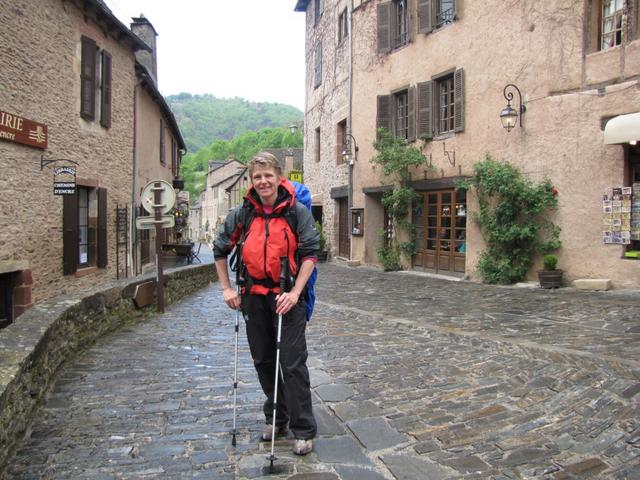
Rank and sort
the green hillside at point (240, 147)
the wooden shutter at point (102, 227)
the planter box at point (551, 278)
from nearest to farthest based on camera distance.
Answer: the planter box at point (551, 278) → the wooden shutter at point (102, 227) → the green hillside at point (240, 147)

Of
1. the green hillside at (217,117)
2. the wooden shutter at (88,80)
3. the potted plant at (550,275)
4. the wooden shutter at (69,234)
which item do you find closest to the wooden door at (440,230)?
the potted plant at (550,275)

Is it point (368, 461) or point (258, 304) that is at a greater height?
point (258, 304)

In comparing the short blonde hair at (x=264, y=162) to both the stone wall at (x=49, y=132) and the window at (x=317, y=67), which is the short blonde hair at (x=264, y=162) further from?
the window at (x=317, y=67)

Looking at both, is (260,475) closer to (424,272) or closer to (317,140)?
(424,272)

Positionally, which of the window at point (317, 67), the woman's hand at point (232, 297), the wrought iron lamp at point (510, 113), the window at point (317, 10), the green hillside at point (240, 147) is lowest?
the woman's hand at point (232, 297)

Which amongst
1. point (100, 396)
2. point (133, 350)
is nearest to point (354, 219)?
point (133, 350)

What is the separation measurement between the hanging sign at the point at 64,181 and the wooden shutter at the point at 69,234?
589 millimetres

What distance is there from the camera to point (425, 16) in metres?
15.0

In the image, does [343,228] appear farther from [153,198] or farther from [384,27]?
[153,198]

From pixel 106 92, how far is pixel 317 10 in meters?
14.1

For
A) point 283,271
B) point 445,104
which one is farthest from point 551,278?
point 283,271

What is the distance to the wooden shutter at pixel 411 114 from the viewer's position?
50.7ft

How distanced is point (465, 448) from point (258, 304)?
1537mm

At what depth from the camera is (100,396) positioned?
4.21m
